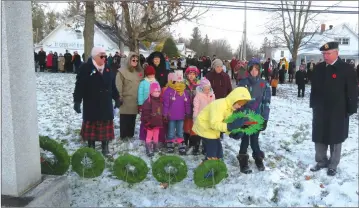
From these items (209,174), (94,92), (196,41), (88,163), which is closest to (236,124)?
(209,174)

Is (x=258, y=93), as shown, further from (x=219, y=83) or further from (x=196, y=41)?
(x=196, y=41)

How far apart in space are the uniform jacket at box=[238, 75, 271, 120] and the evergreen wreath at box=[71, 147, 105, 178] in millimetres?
2327

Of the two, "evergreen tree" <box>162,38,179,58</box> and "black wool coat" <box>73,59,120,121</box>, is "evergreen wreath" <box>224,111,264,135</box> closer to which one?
"black wool coat" <box>73,59,120,121</box>

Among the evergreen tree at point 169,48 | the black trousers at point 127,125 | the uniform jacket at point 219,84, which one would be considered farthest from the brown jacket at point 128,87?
the evergreen tree at point 169,48

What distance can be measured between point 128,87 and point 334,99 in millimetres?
3423

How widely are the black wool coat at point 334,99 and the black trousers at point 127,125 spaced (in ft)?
10.7

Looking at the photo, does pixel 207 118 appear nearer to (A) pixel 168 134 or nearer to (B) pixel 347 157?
(A) pixel 168 134

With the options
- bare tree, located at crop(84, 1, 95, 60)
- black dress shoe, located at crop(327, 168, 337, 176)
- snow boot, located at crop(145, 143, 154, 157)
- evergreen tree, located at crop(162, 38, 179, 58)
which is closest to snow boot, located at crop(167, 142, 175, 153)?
snow boot, located at crop(145, 143, 154, 157)

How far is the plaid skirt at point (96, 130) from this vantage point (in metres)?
5.24

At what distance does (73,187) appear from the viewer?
14.7 ft

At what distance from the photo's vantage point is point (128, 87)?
239 inches

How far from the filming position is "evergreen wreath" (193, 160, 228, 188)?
4.39m

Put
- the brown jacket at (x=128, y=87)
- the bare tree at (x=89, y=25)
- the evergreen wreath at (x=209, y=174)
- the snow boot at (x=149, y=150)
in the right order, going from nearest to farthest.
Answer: the evergreen wreath at (x=209, y=174) → the snow boot at (x=149, y=150) → the brown jacket at (x=128, y=87) → the bare tree at (x=89, y=25)

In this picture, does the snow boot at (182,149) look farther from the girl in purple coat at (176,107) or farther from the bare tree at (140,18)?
the bare tree at (140,18)
